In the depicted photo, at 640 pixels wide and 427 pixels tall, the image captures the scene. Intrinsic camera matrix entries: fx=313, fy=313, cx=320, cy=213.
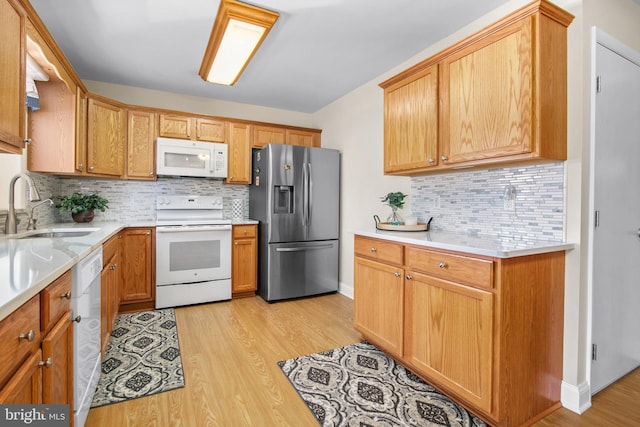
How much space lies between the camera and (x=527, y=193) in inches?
76.0

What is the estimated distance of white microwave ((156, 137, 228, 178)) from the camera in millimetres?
3447

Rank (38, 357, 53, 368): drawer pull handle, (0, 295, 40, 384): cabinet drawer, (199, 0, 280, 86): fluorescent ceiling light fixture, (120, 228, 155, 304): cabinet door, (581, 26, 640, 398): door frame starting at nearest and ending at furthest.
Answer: (0, 295, 40, 384): cabinet drawer, (38, 357, 53, 368): drawer pull handle, (581, 26, 640, 398): door frame, (199, 0, 280, 86): fluorescent ceiling light fixture, (120, 228, 155, 304): cabinet door

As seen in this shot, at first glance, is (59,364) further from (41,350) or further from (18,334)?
(18,334)

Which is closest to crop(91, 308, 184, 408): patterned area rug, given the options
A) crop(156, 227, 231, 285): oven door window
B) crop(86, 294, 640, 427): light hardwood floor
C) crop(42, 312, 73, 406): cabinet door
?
crop(86, 294, 640, 427): light hardwood floor

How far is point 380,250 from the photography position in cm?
228

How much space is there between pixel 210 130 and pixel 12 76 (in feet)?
7.50

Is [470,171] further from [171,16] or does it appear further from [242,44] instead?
[171,16]

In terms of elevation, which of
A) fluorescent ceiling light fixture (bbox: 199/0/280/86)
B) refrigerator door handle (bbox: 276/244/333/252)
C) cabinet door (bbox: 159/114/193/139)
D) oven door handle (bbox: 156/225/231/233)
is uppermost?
fluorescent ceiling light fixture (bbox: 199/0/280/86)

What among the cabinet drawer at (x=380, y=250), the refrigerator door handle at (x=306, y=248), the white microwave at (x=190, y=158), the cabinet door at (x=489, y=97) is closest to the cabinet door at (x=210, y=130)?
the white microwave at (x=190, y=158)

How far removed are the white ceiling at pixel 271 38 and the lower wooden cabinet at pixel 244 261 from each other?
1.70 m

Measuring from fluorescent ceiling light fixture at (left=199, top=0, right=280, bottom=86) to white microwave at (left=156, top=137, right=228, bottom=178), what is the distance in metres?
0.83

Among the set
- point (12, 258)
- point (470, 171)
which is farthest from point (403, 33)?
point (12, 258)

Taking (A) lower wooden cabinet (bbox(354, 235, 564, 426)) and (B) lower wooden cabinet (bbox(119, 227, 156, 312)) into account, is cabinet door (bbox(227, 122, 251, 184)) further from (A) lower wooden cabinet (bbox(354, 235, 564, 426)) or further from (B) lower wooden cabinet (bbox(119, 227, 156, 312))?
(A) lower wooden cabinet (bbox(354, 235, 564, 426))

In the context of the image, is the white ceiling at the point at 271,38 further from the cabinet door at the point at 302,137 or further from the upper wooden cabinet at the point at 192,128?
the cabinet door at the point at 302,137
